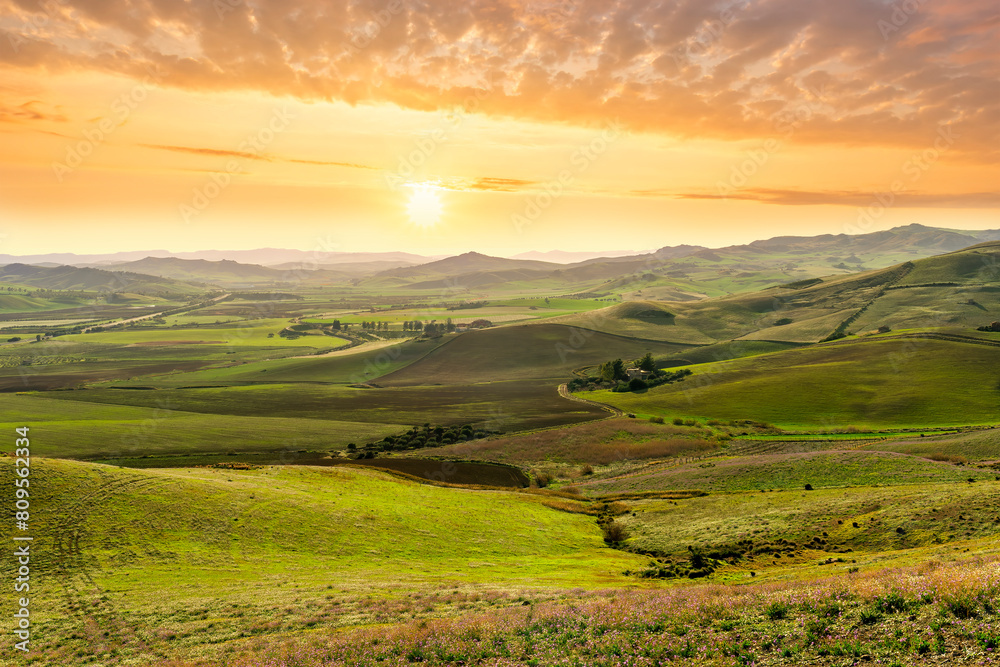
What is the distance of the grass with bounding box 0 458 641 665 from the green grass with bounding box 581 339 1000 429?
218 ft

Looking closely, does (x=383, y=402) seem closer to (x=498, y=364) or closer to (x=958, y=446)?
(x=498, y=364)

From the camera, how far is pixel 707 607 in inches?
781

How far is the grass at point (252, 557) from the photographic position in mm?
25312

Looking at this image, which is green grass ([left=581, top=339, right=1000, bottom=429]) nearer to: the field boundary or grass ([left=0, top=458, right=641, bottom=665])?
the field boundary

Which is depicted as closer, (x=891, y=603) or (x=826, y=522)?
(x=891, y=603)

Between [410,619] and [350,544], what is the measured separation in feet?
57.8

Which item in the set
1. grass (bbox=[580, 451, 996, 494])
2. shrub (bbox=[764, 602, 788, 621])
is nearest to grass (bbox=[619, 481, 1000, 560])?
grass (bbox=[580, 451, 996, 494])

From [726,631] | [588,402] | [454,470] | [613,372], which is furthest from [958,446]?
[613,372]

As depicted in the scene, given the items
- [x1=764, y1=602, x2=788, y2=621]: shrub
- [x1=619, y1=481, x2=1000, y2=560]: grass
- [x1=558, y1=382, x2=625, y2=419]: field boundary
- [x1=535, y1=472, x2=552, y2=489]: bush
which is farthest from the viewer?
[x1=558, y1=382, x2=625, y2=419]: field boundary

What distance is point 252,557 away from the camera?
36.4m

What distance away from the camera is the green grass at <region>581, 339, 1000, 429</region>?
91.8m

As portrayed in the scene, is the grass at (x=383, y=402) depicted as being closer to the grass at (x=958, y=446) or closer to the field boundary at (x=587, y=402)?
the field boundary at (x=587, y=402)

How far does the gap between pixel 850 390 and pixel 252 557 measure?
11277 centimetres

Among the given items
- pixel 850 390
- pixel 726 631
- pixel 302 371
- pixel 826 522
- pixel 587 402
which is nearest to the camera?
pixel 726 631
